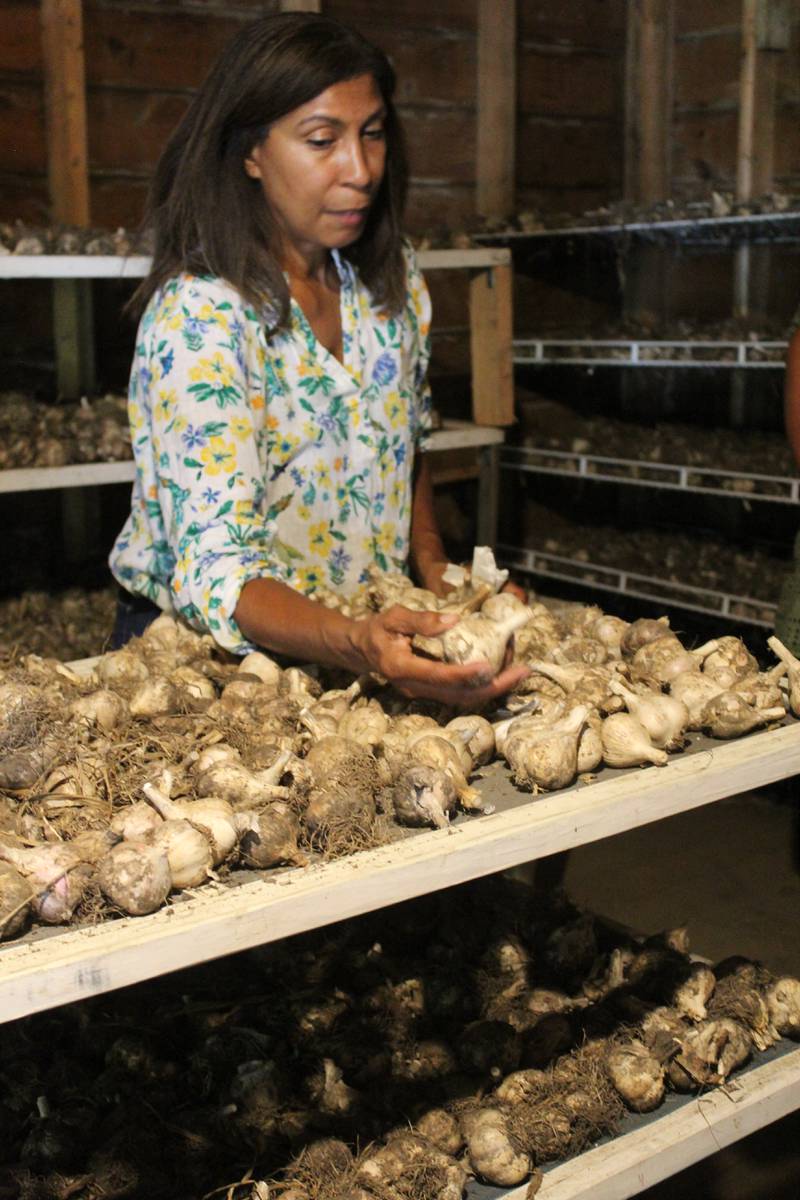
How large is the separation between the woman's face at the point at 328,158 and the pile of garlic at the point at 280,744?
75cm

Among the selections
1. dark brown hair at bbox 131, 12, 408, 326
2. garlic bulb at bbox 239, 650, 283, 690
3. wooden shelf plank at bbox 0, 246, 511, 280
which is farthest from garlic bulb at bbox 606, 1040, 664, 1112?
wooden shelf plank at bbox 0, 246, 511, 280

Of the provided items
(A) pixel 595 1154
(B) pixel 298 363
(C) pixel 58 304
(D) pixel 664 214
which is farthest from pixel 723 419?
(A) pixel 595 1154

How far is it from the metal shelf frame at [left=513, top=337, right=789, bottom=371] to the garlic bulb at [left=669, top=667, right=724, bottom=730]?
2.42m

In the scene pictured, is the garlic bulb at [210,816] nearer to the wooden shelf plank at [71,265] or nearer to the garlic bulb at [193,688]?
the garlic bulb at [193,688]

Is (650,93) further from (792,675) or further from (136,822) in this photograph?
(136,822)

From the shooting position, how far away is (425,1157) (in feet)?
5.93

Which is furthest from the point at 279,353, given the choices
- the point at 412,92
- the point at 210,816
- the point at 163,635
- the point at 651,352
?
the point at 412,92

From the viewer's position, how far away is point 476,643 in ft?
5.31

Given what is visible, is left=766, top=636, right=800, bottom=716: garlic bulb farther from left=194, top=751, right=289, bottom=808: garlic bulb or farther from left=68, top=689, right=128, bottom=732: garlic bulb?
left=68, top=689, right=128, bottom=732: garlic bulb

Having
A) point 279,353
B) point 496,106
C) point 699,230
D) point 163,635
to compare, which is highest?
point 496,106

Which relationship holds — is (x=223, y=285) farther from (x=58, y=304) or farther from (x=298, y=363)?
(x=58, y=304)

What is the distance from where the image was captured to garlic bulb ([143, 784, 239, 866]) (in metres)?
1.39

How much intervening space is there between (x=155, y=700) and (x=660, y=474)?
3086 millimetres

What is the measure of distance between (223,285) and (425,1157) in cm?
142
